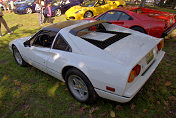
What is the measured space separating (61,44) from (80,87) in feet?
2.97

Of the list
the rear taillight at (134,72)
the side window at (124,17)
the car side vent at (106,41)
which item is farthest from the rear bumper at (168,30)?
the rear taillight at (134,72)

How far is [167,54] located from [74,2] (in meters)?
10.7

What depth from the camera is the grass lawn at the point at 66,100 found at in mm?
2258

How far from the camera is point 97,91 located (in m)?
2.04

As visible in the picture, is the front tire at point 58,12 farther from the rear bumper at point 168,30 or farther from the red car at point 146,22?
the rear bumper at point 168,30

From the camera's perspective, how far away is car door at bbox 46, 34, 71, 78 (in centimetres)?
235

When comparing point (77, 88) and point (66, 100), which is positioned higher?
point (77, 88)

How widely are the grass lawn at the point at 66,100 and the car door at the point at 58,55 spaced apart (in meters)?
0.58

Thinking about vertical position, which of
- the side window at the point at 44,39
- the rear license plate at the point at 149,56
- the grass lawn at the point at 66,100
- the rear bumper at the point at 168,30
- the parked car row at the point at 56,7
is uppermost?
the parked car row at the point at 56,7

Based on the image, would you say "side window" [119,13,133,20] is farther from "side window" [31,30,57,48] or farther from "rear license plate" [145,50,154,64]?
"side window" [31,30,57,48]

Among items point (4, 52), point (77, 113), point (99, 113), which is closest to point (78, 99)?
point (77, 113)

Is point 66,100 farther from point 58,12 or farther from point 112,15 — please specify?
point 58,12

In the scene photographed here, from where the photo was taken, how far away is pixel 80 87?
7.84 feet

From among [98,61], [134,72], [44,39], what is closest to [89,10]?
[44,39]
